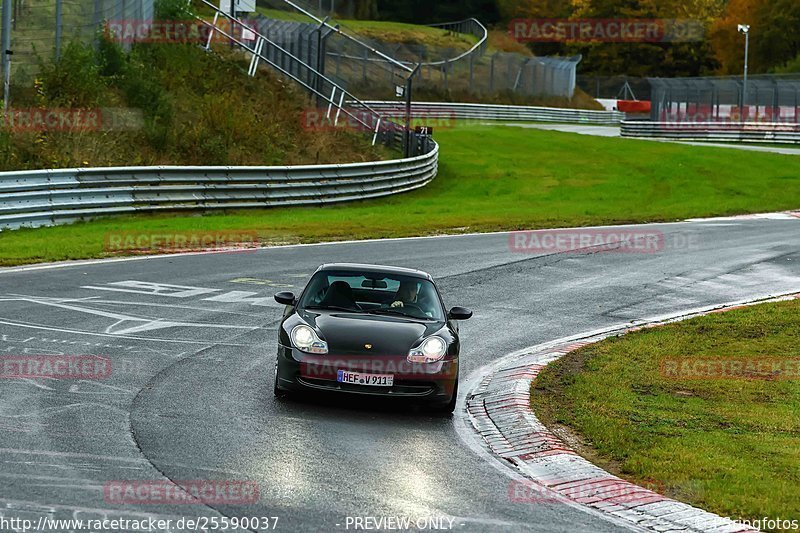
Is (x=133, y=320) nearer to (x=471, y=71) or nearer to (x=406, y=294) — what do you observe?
(x=406, y=294)

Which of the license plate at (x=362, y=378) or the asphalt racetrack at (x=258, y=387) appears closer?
the asphalt racetrack at (x=258, y=387)

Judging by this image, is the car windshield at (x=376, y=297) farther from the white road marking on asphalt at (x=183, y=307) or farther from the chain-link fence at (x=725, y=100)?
the chain-link fence at (x=725, y=100)

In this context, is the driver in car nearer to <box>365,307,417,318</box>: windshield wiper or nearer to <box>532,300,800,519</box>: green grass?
<box>365,307,417,318</box>: windshield wiper

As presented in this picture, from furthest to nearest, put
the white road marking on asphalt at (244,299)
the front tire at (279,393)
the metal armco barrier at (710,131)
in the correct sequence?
the metal armco barrier at (710,131), the white road marking on asphalt at (244,299), the front tire at (279,393)

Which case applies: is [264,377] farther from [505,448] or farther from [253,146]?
[253,146]

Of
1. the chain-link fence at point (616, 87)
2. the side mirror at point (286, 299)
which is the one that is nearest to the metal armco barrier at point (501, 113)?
the chain-link fence at point (616, 87)

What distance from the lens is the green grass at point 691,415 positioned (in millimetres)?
8633

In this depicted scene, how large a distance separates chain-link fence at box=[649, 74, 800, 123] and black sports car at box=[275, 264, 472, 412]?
5437 centimetres

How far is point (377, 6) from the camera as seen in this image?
11706cm

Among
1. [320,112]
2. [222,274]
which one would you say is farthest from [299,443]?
[320,112]

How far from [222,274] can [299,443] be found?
32.1 feet

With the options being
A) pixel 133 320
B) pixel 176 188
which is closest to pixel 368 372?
pixel 133 320

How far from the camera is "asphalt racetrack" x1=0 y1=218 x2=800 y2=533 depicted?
7.99 m

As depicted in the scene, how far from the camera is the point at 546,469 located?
9312 millimetres
